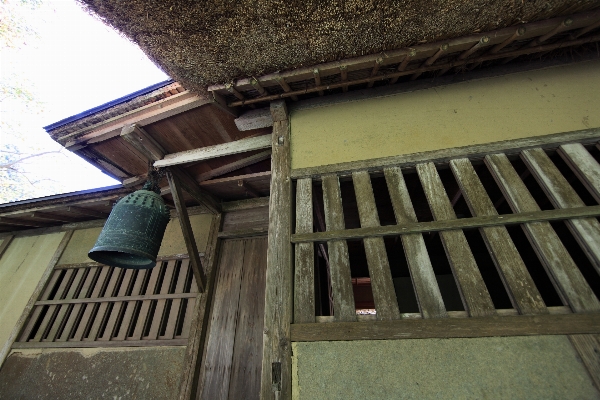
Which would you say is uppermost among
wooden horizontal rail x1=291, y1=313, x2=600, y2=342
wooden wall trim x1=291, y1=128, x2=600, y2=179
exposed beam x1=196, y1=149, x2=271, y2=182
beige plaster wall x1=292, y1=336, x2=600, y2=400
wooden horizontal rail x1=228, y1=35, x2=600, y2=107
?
wooden horizontal rail x1=228, y1=35, x2=600, y2=107

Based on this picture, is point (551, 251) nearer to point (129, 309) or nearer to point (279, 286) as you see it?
point (279, 286)

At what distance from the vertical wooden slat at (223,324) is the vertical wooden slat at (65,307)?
106 inches

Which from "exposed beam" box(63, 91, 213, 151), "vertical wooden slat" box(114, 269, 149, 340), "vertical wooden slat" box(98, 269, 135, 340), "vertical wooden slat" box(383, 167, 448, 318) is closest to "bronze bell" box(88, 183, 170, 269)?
"exposed beam" box(63, 91, 213, 151)

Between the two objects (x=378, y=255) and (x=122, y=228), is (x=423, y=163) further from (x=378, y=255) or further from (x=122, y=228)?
(x=122, y=228)

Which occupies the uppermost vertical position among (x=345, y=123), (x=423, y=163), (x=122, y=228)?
(x=345, y=123)

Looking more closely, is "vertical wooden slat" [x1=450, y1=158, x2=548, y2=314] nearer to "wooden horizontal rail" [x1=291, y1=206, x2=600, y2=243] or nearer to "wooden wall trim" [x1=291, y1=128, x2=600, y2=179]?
"wooden horizontal rail" [x1=291, y1=206, x2=600, y2=243]

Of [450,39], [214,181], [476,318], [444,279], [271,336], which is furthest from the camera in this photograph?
[444,279]

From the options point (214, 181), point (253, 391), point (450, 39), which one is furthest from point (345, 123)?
point (253, 391)

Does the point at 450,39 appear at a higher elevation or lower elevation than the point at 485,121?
higher

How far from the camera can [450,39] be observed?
234cm

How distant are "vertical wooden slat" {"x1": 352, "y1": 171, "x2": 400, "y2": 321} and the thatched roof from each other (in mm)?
1206

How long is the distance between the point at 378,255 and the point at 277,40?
2.00 metres

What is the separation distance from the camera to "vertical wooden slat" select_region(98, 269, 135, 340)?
4047mm

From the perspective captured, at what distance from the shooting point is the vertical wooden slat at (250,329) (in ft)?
11.1
